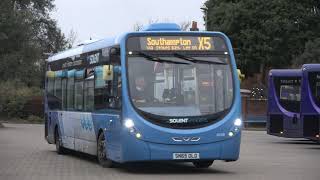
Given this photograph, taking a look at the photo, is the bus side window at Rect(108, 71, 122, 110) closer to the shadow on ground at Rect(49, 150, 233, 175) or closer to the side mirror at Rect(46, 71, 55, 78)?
the shadow on ground at Rect(49, 150, 233, 175)

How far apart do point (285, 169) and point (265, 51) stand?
131ft

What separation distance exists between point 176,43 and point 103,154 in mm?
3107

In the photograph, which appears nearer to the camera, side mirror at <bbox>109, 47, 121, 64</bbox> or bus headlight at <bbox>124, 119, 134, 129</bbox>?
bus headlight at <bbox>124, 119, 134, 129</bbox>

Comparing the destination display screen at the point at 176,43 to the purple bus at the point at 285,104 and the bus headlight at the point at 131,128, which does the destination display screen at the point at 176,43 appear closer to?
the bus headlight at the point at 131,128

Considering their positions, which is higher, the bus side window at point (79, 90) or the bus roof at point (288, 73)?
the bus roof at point (288, 73)

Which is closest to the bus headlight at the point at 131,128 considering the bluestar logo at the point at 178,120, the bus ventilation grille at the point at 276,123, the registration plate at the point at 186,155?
the bluestar logo at the point at 178,120

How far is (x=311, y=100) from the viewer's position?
26.1 metres

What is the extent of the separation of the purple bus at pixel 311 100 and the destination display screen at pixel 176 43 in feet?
37.2

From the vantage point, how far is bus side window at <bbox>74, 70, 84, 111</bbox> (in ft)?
60.4

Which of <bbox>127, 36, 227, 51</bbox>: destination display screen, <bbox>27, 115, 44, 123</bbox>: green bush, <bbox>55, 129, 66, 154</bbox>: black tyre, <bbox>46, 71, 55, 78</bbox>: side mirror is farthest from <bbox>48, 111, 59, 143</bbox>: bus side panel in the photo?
<bbox>27, 115, 44, 123</bbox>: green bush

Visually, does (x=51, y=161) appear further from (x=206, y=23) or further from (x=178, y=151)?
(x=206, y=23)

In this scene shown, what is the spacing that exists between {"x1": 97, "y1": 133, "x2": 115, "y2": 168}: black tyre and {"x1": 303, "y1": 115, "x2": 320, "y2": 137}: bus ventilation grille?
11.5 meters

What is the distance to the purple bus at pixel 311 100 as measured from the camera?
85.3 feet

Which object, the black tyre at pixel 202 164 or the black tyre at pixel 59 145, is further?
the black tyre at pixel 59 145
